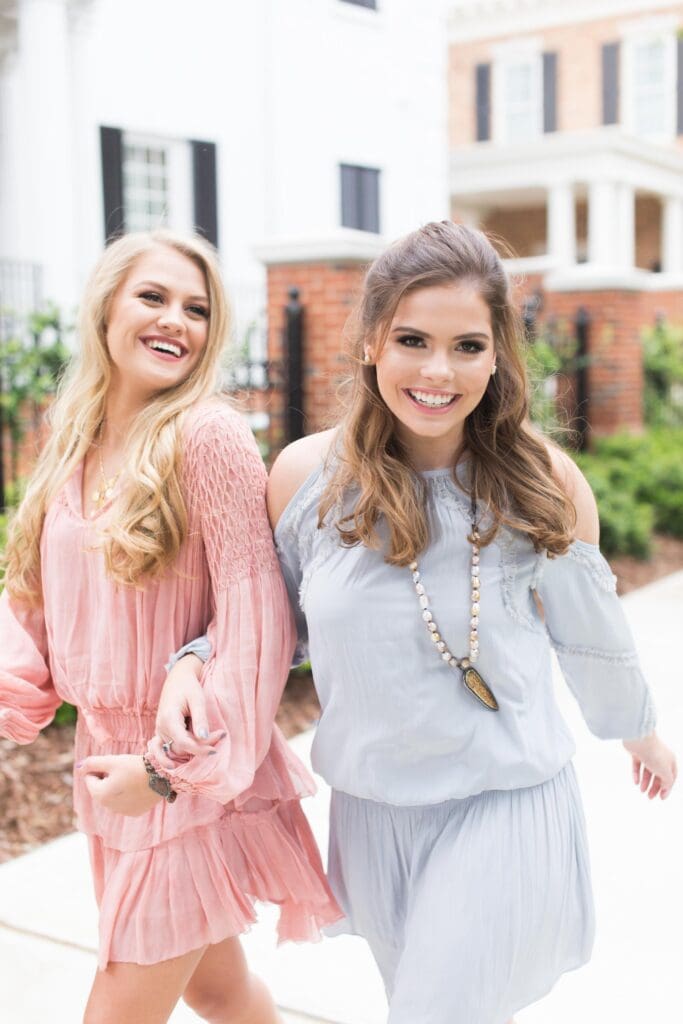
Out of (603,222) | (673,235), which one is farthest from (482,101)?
(603,222)

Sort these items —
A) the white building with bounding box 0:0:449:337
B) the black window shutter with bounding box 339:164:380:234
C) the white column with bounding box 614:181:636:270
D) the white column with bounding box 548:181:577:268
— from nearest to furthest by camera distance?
the white building with bounding box 0:0:449:337 < the black window shutter with bounding box 339:164:380:234 < the white column with bounding box 548:181:577:268 < the white column with bounding box 614:181:636:270

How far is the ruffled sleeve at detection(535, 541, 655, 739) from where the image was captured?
6.62 feet

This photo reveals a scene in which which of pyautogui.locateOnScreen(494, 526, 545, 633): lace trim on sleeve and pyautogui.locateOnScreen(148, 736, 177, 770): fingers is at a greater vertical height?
pyautogui.locateOnScreen(494, 526, 545, 633): lace trim on sleeve

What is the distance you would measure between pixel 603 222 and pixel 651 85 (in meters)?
6.23

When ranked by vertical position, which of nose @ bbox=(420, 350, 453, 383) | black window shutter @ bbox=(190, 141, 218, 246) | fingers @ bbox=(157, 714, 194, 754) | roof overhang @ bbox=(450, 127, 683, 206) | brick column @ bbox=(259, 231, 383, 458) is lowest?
fingers @ bbox=(157, 714, 194, 754)

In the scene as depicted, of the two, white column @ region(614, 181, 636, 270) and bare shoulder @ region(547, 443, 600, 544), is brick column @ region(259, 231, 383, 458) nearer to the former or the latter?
bare shoulder @ region(547, 443, 600, 544)

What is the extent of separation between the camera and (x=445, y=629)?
6.15 feet

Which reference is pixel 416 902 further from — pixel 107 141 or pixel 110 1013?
pixel 107 141

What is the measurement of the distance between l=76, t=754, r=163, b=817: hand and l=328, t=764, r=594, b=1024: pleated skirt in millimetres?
370

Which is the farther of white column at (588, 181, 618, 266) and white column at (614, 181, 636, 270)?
white column at (614, 181, 636, 270)

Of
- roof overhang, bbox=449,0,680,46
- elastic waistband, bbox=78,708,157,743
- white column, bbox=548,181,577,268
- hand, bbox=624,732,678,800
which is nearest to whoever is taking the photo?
elastic waistband, bbox=78,708,157,743

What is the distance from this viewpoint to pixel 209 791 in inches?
73.0

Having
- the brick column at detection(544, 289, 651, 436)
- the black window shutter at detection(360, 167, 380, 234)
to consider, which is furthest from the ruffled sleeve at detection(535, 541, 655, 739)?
the brick column at detection(544, 289, 651, 436)

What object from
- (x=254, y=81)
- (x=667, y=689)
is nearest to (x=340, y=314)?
(x=254, y=81)
